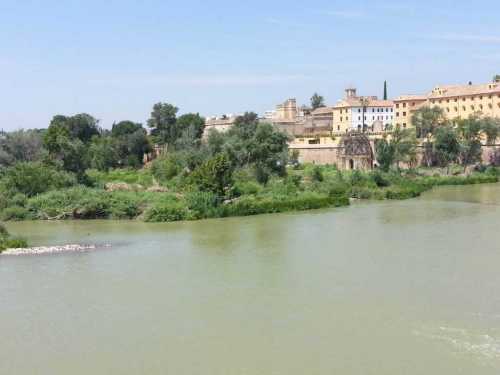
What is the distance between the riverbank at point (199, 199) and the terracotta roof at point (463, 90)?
18.1m

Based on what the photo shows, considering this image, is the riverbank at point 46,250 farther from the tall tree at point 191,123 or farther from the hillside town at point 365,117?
the tall tree at point 191,123

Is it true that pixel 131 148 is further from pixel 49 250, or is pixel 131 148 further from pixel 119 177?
pixel 49 250

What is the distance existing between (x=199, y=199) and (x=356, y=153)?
→ 18209 mm

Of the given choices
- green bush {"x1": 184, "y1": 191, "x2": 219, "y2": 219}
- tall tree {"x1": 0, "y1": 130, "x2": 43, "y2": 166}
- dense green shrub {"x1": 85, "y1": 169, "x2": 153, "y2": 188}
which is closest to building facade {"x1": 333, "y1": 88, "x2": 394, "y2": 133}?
dense green shrub {"x1": 85, "y1": 169, "x2": 153, "y2": 188}

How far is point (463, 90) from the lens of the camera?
164ft

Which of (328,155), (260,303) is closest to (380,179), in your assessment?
(328,155)

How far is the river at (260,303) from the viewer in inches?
382

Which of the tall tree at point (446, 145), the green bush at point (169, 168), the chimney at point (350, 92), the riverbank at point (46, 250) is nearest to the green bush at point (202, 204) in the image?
the riverbank at point (46, 250)

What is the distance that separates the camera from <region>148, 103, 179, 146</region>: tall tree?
5181 cm

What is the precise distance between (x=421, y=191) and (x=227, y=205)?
38.3ft

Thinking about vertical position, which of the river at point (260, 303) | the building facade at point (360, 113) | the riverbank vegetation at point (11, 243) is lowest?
the river at point (260, 303)

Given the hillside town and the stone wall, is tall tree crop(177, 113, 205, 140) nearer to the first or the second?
the hillside town

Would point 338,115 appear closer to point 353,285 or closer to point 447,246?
point 447,246

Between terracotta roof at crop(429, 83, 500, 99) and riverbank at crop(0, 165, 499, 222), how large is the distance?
59.4ft
